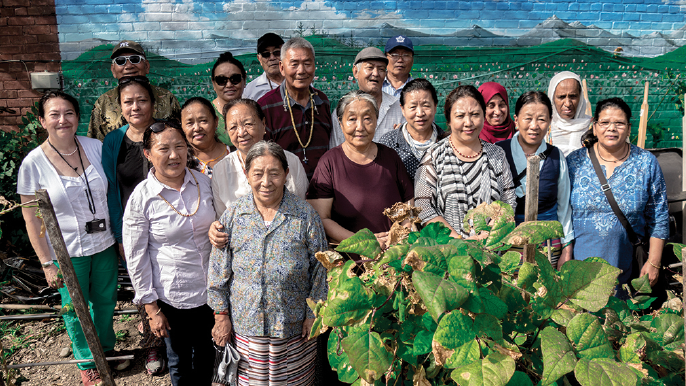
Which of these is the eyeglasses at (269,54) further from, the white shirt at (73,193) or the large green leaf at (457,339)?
the large green leaf at (457,339)

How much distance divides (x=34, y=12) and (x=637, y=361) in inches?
271

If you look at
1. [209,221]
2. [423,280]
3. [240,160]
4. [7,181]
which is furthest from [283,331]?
[7,181]

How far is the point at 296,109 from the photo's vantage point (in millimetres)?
3324

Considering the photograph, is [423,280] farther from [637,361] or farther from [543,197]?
[543,197]

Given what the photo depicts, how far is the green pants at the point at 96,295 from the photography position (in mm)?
2973

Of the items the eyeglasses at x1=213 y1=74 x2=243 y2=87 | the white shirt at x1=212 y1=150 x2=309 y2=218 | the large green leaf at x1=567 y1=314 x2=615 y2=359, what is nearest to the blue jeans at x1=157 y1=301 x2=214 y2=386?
the white shirt at x1=212 y1=150 x2=309 y2=218

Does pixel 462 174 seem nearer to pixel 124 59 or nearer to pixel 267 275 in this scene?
pixel 267 275

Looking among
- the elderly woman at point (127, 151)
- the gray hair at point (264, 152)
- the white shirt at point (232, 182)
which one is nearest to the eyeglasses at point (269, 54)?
the elderly woman at point (127, 151)

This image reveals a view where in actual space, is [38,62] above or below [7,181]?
above

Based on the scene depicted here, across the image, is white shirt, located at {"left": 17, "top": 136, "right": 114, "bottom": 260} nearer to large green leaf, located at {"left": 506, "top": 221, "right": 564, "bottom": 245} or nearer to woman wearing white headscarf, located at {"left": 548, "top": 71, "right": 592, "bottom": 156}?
large green leaf, located at {"left": 506, "top": 221, "right": 564, "bottom": 245}

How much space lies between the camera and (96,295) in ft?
10.1

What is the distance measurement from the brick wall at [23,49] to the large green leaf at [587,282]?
6.38 m

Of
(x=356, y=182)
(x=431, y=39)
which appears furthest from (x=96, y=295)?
(x=431, y=39)

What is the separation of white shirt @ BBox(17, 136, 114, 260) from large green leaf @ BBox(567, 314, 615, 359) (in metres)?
2.94
